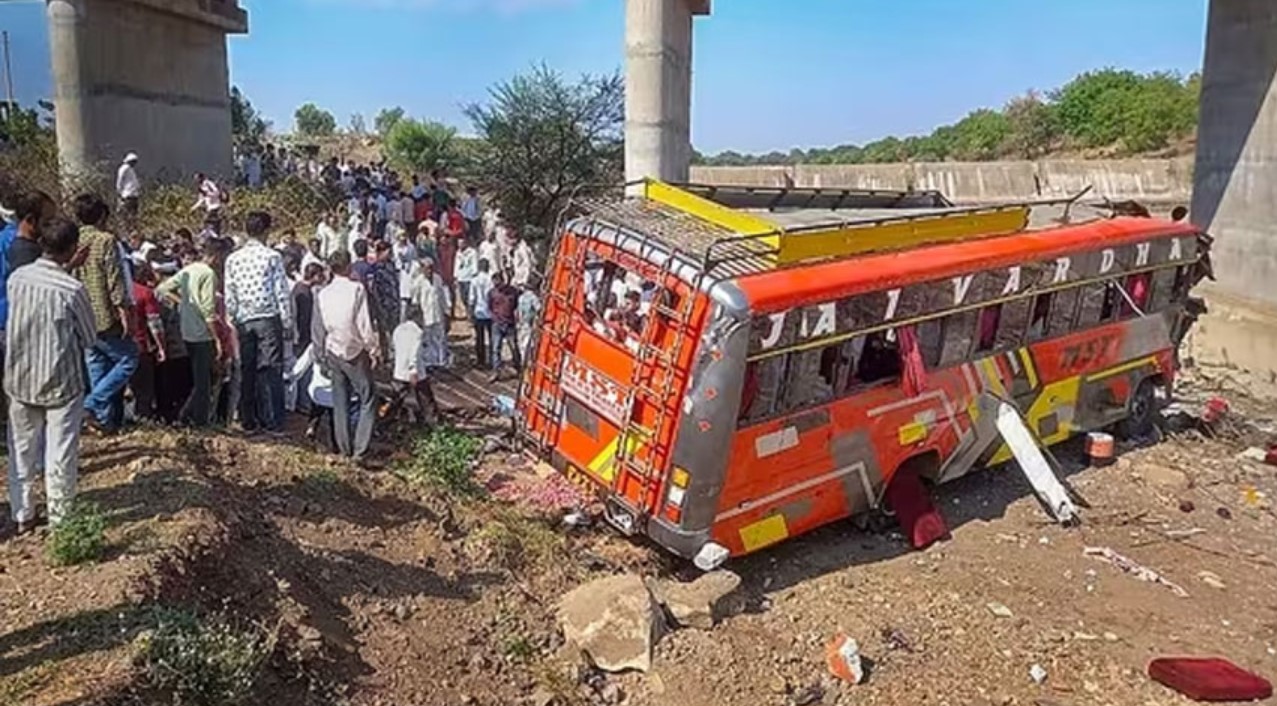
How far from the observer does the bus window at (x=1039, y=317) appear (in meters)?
10.4

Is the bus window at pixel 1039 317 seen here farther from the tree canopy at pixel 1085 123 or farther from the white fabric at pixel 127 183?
the tree canopy at pixel 1085 123

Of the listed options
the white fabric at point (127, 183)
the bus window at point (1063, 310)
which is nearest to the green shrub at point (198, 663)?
the bus window at point (1063, 310)

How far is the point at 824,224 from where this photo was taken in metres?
8.84

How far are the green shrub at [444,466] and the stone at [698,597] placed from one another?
2231mm

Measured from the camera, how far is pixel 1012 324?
10.2 metres

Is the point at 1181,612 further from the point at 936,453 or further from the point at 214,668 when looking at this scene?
the point at 214,668

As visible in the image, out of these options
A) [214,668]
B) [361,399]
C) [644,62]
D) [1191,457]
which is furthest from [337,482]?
[1191,457]

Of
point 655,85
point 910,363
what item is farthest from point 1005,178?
point 910,363

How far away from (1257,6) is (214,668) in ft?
56.9

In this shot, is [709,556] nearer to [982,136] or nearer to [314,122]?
[982,136]

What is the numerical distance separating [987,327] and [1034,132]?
110 ft

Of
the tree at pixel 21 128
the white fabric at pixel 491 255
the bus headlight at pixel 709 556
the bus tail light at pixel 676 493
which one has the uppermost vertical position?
the tree at pixel 21 128

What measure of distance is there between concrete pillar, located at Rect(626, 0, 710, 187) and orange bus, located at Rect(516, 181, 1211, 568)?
4408 mm

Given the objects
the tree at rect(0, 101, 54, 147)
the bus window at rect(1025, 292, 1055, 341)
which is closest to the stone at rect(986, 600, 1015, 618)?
the bus window at rect(1025, 292, 1055, 341)
